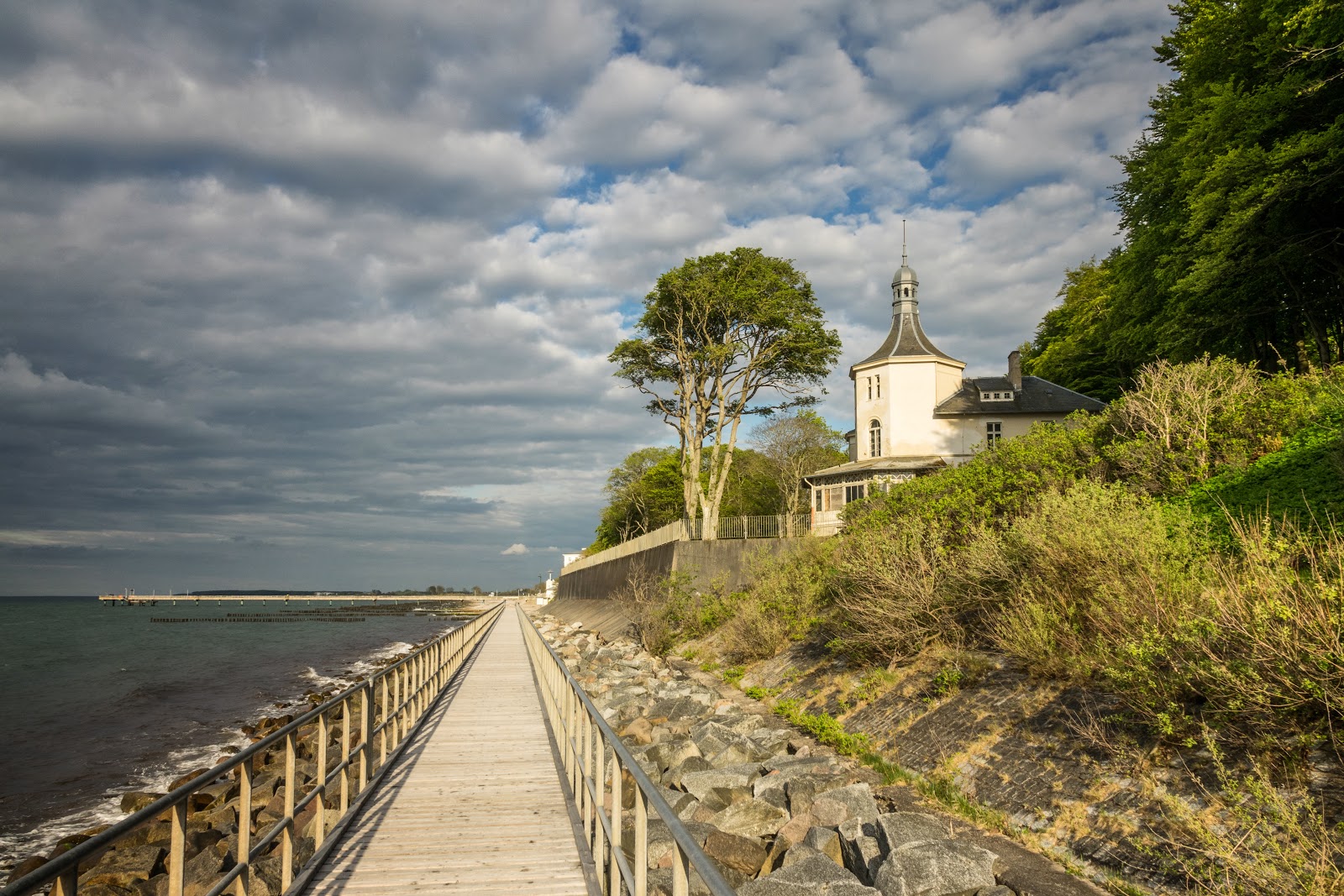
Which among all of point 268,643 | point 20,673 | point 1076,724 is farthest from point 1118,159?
point 268,643

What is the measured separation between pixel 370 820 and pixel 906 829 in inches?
193

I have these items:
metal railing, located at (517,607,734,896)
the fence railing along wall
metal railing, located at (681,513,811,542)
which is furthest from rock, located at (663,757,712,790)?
metal railing, located at (681,513,811,542)

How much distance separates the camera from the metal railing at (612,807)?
11.1ft

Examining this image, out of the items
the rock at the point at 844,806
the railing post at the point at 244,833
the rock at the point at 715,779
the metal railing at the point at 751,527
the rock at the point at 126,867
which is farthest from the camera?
the metal railing at the point at 751,527

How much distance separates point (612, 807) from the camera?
5.46 metres

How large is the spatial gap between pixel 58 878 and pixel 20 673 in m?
46.8

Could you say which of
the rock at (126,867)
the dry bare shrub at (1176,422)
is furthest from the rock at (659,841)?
the dry bare shrub at (1176,422)

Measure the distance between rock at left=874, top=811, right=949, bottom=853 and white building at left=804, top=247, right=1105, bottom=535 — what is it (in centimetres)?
2988

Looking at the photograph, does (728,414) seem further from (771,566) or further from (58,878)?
(58,878)

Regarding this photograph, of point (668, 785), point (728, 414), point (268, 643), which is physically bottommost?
point (268, 643)

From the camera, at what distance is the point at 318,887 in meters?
5.79

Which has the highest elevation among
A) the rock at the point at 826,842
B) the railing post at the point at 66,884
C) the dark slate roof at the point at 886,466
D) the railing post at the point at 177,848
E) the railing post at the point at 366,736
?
the dark slate roof at the point at 886,466

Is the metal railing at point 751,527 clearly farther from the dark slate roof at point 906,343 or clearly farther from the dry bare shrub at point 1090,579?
the dry bare shrub at point 1090,579

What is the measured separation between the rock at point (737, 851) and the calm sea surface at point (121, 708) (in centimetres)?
1043
